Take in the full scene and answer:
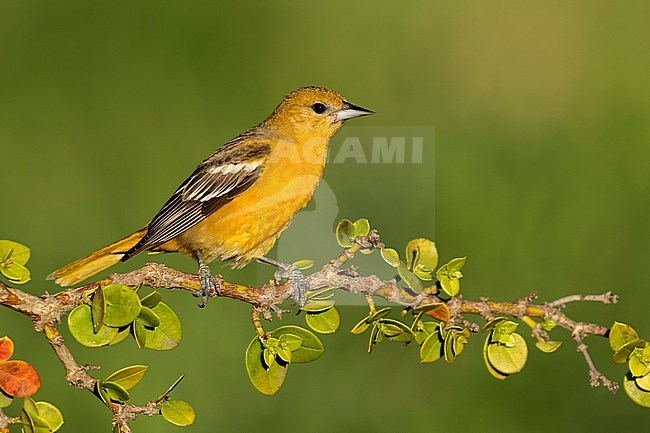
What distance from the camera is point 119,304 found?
4.91ft

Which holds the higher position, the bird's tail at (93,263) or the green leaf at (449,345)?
the green leaf at (449,345)

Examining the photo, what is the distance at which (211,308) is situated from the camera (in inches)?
131

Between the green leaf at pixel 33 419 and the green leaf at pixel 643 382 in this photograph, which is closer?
the green leaf at pixel 33 419

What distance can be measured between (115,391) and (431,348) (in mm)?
567

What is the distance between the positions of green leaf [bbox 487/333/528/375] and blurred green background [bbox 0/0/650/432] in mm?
1063

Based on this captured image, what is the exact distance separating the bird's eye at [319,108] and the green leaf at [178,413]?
4.39ft

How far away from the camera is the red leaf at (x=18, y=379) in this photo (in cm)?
144

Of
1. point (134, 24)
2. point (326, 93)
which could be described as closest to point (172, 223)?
point (326, 93)

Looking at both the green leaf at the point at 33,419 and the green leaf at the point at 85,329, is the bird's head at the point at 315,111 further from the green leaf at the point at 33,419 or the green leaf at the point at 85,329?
the green leaf at the point at 33,419

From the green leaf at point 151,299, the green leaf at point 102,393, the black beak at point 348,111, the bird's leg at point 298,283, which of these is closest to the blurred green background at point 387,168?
the black beak at point 348,111

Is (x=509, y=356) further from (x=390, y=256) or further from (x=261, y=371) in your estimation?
(x=261, y=371)

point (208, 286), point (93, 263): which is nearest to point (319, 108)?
point (93, 263)

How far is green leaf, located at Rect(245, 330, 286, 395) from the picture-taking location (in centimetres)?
165

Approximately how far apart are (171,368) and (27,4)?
235cm
